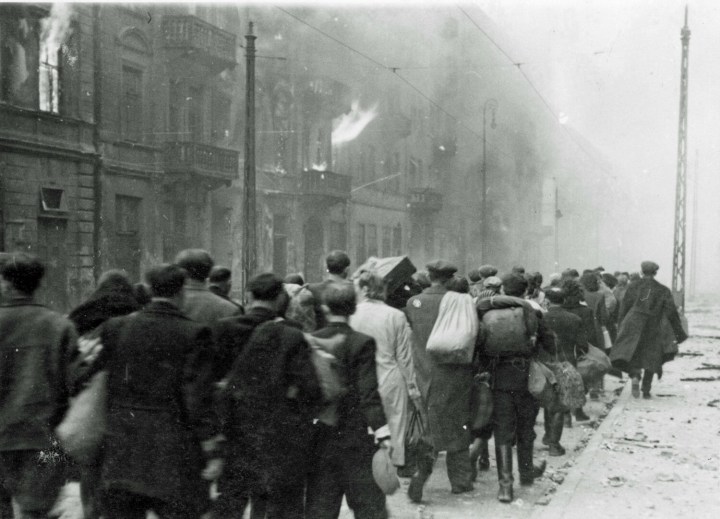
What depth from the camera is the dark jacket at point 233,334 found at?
170 inches

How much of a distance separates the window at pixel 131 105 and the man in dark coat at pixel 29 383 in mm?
18937

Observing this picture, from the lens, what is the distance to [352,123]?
3753 centimetres

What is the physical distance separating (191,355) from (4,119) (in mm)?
16132

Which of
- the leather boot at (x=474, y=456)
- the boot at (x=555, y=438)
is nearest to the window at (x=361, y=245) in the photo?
the boot at (x=555, y=438)

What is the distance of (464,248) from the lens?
2094 inches

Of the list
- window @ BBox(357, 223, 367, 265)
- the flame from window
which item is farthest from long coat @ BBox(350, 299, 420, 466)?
window @ BBox(357, 223, 367, 265)

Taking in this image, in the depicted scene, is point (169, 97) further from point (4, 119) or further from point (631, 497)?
point (631, 497)

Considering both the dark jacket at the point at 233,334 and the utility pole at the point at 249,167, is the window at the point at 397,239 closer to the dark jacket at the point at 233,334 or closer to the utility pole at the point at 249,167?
the utility pole at the point at 249,167

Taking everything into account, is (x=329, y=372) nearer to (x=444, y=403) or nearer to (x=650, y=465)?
(x=444, y=403)

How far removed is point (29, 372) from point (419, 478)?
3.20 metres

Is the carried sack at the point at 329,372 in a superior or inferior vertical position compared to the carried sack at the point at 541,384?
superior

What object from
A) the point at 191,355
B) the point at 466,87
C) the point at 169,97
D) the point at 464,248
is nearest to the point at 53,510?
the point at 191,355

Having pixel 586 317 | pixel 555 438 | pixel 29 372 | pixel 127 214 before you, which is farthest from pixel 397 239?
pixel 29 372

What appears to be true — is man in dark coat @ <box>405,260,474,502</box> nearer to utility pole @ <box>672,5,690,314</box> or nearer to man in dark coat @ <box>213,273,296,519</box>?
man in dark coat @ <box>213,273,296,519</box>
